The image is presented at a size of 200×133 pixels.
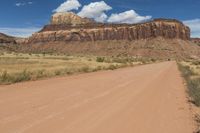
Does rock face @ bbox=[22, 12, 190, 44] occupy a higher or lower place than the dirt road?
higher

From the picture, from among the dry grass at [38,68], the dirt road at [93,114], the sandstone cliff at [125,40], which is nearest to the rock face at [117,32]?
the sandstone cliff at [125,40]

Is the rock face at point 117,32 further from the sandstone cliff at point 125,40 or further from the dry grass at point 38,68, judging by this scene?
Answer: the dry grass at point 38,68

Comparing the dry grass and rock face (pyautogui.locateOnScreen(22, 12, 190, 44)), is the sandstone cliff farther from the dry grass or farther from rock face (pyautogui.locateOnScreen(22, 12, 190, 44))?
the dry grass

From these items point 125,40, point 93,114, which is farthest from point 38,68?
point 125,40

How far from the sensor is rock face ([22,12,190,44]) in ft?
511

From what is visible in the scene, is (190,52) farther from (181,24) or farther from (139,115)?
(139,115)

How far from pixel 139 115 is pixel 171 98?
4547 millimetres

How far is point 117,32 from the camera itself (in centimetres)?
16225

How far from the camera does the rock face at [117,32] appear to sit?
156 metres

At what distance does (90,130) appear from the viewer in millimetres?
7781

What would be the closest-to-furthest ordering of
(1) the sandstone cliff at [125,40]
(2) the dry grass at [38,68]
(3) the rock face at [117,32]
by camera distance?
(2) the dry grass at [38,68], (1) the sandstone cliff at [125,40], (3) the rock face at [117,32]

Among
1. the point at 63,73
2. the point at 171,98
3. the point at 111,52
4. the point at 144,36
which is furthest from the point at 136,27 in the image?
the point at 171,98

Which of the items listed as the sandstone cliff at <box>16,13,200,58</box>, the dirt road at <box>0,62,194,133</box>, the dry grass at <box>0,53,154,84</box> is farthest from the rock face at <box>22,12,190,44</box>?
the dirt road at <box>0,62,194,133</box>

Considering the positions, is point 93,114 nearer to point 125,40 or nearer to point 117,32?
point 125,40
